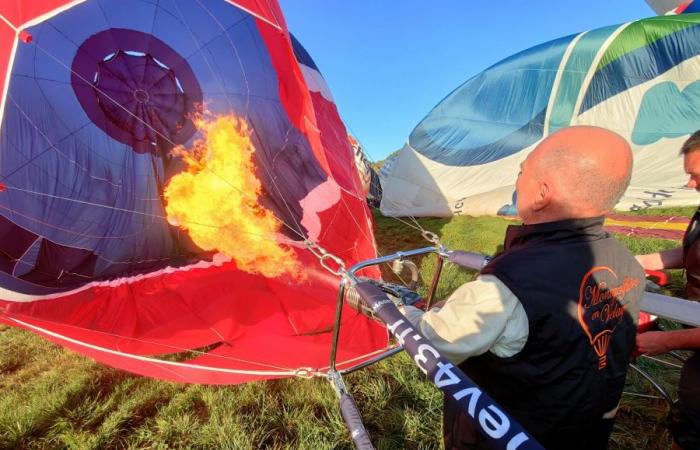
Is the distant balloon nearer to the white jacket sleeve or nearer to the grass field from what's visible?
the grass field

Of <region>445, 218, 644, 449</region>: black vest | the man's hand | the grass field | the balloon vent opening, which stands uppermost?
the balloon vent opening

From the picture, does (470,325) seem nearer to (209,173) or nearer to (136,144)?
(209,173)

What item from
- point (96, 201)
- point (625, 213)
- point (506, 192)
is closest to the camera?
point (96, 201)

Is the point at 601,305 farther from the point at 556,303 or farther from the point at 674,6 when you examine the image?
the point at 674,6

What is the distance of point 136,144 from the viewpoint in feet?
14.9

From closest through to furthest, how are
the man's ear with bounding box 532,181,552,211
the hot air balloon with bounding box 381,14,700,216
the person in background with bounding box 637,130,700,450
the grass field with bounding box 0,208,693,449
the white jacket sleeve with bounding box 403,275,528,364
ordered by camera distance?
the white jacket sleeve with bounding box 403,275,528,364, the man's ear with bounding box 532,181,552,211, the person in background with bounding box 637,130,700,450, the grass field with bounding box 0,208,693,449, the hot air balloon with bounding box 381,14,700,216

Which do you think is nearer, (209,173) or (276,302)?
(276,302)

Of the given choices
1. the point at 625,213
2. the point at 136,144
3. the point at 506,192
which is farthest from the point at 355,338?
the point at 625,213

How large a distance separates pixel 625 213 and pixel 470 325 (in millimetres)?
8239

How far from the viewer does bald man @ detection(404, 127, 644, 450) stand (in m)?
1.05

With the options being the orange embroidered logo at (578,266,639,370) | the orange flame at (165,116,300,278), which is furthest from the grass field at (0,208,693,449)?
the orange flame at (165,116,300,278)

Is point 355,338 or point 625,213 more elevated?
point 355,338

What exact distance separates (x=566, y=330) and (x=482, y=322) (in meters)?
0.25

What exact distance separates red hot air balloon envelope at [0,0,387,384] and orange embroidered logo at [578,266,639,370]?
1.88 meters
